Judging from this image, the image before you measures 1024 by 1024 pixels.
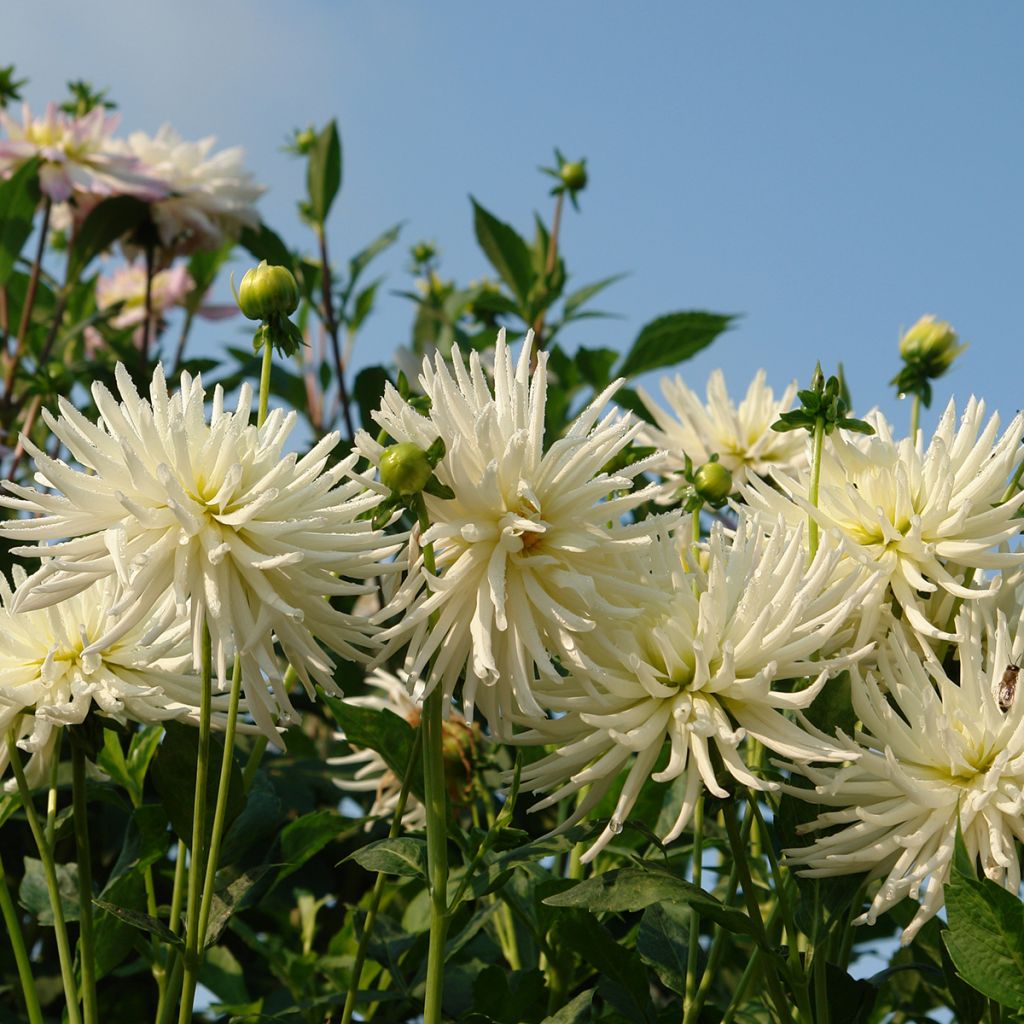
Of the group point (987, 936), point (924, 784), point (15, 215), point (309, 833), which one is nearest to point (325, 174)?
point (15, 215)

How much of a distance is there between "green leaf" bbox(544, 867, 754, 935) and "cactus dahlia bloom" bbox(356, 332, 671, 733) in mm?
155

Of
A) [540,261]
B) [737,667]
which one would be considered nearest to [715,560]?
[737,667]

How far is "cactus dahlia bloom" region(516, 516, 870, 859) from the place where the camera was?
3.22ft

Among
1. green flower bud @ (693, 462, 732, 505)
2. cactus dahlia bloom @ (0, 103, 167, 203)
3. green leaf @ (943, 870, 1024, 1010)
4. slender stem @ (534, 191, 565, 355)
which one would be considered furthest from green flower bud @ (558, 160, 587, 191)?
green leaf @ (943, 870, 1024, 1010)

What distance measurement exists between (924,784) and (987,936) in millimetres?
147

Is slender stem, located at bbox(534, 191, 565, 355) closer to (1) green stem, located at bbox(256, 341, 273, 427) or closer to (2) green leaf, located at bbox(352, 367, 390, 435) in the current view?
(2) green leaf, located at bbox(352, 367, 390, 435)

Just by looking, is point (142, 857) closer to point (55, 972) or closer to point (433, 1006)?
point (433, 1006)

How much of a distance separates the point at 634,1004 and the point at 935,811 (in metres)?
0.35

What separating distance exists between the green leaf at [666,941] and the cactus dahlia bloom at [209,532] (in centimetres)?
45

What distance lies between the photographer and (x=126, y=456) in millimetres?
971

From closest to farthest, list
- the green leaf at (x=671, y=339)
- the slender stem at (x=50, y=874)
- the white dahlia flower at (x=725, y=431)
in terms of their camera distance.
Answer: the slender stem at (x=50, y=874) < the white dahlia flower at (x=725, y=431) < the green leaf at (x=671, y=339)

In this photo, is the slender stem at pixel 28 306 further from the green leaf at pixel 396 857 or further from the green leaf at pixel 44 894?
the green leaf at pixel 396 857

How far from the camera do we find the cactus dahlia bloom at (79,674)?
3.80ft

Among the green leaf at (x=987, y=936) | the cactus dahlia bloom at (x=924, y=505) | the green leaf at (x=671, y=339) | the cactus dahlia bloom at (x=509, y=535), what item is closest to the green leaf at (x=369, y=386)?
the green leaf at (x=671, y=339)
